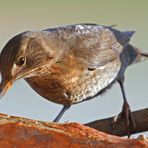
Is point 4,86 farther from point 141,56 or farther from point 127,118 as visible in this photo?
point 141,56

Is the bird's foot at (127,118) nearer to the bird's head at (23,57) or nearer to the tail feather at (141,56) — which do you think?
the bird's head at (23,57)

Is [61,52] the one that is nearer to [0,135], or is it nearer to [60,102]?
[60,102]

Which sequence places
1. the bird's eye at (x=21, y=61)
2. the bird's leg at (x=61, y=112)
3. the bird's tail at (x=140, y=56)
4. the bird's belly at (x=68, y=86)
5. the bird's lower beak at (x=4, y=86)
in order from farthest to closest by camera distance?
the bird's tail at (x=140, y=56)
the bird's leg at (x=61, y=112)
the bird's belly at (x=68, y=86)
the bird's eye at (x=21, y=61)
the bird's lower beak at (x=4, y=86)

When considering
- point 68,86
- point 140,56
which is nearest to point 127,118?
point 68,86

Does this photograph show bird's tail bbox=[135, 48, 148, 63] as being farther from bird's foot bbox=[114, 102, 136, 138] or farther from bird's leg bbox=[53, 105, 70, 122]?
bird's leg bbox=[53, 105, 70, 122]

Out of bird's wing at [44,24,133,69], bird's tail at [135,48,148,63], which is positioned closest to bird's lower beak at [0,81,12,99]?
bird's wing at [44,24,133,69]

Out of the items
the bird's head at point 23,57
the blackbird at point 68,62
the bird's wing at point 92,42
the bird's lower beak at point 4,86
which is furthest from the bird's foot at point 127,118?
the bird's lower beak at point 4,86

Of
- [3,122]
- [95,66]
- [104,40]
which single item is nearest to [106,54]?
[104,40]
